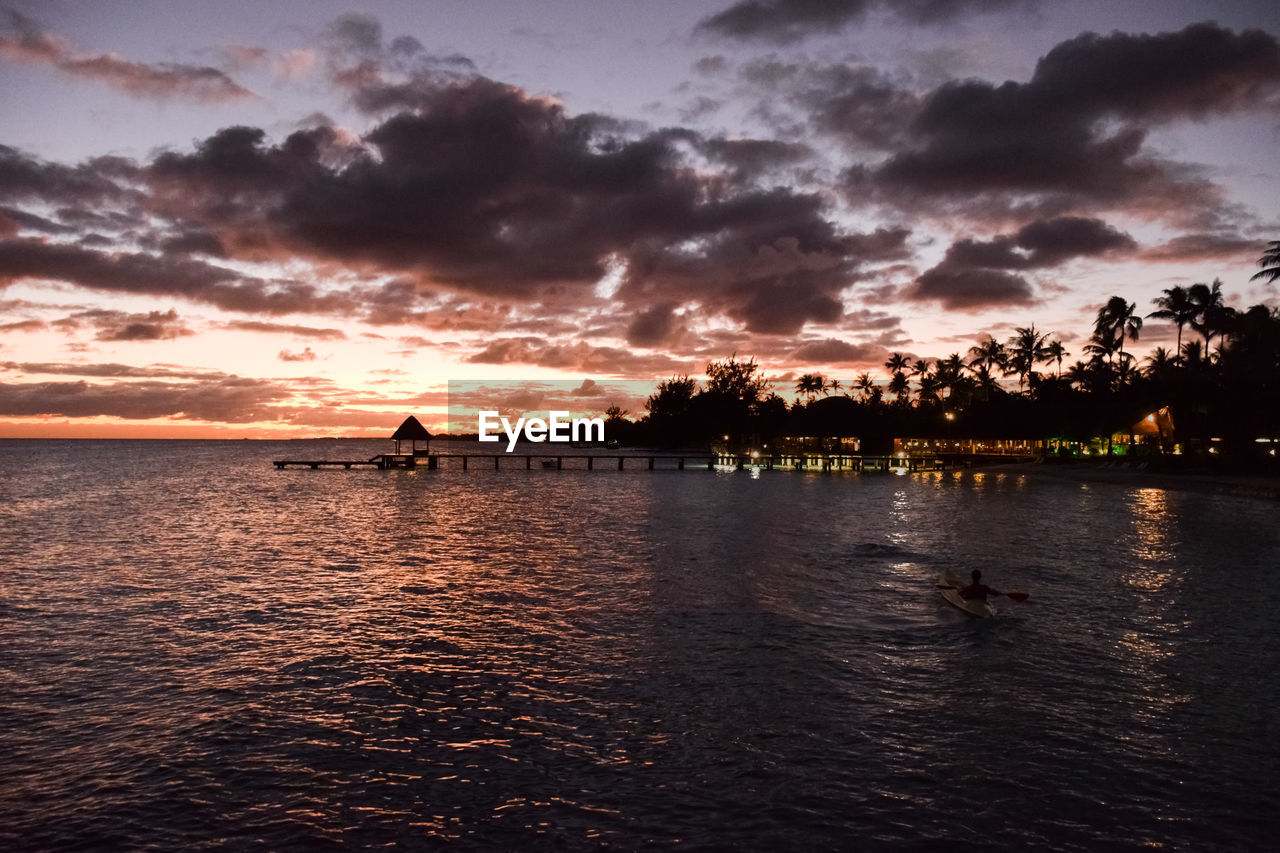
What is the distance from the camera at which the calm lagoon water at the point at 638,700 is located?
26.3 ft

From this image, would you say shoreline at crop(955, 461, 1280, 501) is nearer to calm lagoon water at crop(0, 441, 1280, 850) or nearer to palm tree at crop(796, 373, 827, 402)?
calm lagoon water at crop(0, 441, 1280, 850)

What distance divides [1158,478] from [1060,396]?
3373cm

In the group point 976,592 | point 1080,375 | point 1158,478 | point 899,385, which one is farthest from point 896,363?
point 976,592

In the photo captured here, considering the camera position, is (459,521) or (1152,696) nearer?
(1152,696)

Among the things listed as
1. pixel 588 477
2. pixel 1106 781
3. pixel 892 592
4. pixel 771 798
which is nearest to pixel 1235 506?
pixel 892 592

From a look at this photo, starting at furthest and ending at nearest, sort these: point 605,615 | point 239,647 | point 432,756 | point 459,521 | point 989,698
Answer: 1. point 459,521
2. point 605,615
3. point 239,647
4. point 989,698
5. point 432,756

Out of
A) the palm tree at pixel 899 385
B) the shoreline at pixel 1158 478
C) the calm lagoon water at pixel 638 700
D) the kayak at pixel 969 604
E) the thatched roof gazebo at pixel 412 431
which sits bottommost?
the calm lagoon water at pixel 638 700

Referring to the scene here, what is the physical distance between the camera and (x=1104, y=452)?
9062 cm

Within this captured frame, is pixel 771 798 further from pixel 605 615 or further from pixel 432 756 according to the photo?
pixel 605 615

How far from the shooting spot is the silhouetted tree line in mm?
55812

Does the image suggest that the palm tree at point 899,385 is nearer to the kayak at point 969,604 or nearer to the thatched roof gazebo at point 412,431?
the thatched roof gazebo at point 412,431

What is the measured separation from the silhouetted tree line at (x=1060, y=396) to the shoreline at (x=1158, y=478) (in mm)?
4766

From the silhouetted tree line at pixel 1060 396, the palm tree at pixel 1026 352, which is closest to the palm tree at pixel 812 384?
the silhouetted tree line at pixel 1060 396

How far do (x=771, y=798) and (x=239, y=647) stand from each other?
1097 centimetres
